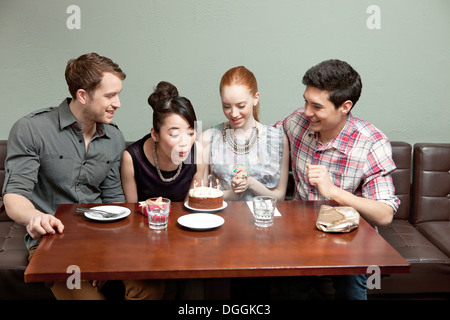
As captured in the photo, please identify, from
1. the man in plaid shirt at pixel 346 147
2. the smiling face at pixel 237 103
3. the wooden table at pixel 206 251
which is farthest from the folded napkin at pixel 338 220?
the smiling face at pixel 237 103

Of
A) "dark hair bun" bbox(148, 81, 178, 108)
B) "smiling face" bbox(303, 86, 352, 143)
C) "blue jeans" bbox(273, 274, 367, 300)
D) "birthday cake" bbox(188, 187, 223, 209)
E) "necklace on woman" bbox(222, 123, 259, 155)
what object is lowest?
"blue jeans" bbox(273, 274, 367, 300)

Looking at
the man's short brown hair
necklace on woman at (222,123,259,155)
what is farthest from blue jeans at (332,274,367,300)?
the man's short brown hair

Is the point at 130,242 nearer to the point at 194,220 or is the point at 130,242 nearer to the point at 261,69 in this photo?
the point at 194,220

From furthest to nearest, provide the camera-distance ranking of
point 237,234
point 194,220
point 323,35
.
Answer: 1. point 323,35
2. point 194,220
3. point 237,234

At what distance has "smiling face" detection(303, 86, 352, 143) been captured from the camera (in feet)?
7.26

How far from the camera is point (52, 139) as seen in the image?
221 centimetres

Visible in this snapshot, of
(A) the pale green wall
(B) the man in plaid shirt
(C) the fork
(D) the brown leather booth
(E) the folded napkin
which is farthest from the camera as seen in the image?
(A) the pale green wall

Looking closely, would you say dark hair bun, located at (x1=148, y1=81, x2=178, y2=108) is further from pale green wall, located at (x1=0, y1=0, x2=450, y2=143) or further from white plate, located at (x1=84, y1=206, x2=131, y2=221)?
white plate, located at (x1=84, y1=206, x2=131, y2=221)

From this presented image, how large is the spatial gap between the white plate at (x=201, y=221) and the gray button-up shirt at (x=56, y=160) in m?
0.77

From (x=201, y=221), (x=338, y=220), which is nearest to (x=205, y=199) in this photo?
(x=201, y=221)

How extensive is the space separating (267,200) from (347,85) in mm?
847

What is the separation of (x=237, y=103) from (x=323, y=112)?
465 millimetres

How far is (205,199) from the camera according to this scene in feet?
6.35

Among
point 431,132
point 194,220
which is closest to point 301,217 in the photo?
point 194,220
